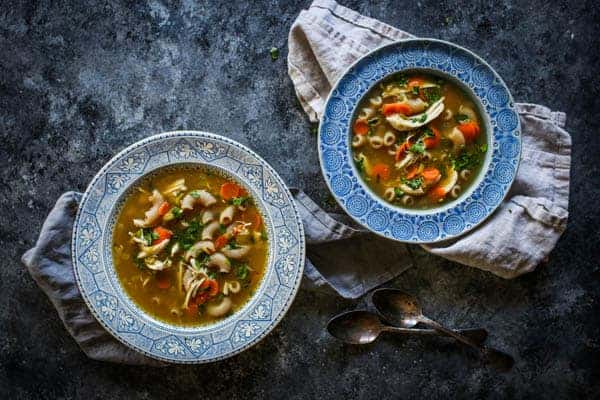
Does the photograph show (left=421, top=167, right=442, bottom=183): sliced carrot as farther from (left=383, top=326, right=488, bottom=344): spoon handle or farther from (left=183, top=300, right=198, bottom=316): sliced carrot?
(left=183, top=300, right=198, bottom=316): sliced carrot

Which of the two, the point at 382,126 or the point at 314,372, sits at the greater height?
the point at 382,126

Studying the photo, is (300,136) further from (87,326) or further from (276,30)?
(87,326)

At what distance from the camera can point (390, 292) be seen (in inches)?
170

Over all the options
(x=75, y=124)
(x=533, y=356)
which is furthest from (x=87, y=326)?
(x=533, y=356)

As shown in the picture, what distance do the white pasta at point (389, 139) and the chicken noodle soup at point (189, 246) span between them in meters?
1.02

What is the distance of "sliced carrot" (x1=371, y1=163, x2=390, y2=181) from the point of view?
13.6 ft

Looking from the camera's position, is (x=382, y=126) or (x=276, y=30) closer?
(x=382, y=126)

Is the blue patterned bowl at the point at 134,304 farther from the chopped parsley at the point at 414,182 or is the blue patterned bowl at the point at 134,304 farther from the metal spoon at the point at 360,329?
the chopped parsley at the point at 414,182

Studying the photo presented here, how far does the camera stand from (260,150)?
14.6 ft

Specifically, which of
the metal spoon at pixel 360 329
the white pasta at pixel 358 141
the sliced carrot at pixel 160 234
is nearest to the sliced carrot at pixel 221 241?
the sliced carrot at pixel 160 234

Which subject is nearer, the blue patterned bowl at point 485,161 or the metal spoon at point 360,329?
the blue patterned bowl at point 485,161

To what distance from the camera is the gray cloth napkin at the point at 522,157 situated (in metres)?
4.14

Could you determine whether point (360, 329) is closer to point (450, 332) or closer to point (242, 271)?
point (450, 332)

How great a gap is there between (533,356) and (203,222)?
2707mm
